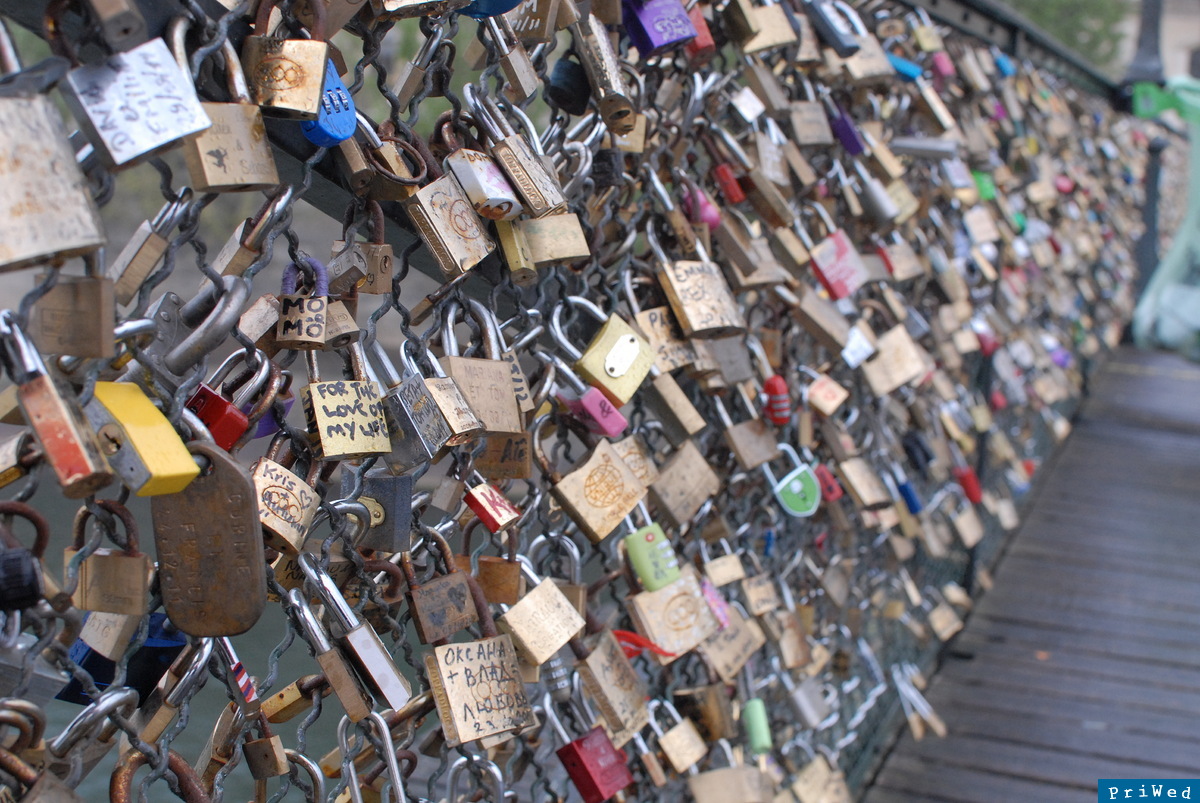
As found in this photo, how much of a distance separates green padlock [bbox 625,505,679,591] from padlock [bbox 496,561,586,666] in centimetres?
17

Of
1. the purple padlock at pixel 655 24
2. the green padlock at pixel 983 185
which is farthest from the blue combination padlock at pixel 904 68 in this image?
the purple padlock at pixel 655 24

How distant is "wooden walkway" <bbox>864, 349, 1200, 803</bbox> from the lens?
2299mm

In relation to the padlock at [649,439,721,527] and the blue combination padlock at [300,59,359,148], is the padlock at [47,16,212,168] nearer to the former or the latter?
the blue combination padlock at [300,59,359,148]

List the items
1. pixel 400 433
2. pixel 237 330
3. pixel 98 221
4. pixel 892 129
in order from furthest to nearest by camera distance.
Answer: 1. pixel 892 129
2. pixel 400 433
3. pixel 237 330
4. pixel 98 221

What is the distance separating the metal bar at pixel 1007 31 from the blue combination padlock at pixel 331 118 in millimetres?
1504

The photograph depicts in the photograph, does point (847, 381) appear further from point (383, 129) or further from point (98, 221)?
point (98, 221)

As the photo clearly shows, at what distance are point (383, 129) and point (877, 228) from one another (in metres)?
1.36

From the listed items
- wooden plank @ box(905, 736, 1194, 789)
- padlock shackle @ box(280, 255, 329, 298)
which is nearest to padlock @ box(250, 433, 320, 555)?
padlock shackle @ box(280, 255, 329, 298)

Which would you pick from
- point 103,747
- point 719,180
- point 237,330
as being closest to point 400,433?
point 237,330

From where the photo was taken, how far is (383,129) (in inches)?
35.7

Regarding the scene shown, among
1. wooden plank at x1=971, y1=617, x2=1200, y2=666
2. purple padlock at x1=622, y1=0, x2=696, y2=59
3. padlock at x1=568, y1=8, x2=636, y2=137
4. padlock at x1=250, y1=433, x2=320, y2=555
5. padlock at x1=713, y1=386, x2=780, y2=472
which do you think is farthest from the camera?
wooden plank at x1=971, y1=617, x2=1200, y2=666

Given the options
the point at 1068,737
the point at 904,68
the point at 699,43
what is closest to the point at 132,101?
the point at 699,43

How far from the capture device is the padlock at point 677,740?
1350mm

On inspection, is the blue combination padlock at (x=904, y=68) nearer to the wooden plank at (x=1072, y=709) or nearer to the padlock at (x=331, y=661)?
the wooden plank at (x=1072, y=709)
